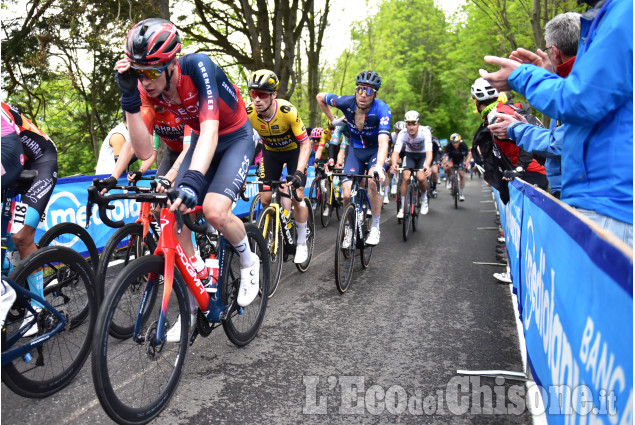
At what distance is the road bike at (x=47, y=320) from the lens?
2.83 meters

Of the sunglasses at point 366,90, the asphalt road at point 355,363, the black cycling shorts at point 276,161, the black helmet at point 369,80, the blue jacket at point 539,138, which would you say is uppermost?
the black helmet at point 369,80

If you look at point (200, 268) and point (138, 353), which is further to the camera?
point (200, 268)

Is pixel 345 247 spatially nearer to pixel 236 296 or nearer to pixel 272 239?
pixel 272 239

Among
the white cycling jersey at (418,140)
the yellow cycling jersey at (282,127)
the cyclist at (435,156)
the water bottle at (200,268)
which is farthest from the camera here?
the cyclist at (435,156)

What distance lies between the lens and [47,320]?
10.3 feet

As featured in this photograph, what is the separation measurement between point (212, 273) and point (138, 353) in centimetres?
78

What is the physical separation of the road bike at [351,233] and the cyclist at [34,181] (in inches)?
114

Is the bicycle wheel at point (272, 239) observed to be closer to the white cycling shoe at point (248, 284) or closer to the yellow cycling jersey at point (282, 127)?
the yellow cycling jersey at point (282, 127)

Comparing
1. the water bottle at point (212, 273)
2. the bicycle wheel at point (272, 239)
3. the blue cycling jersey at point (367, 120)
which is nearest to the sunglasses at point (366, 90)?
the blue cycling jersey at point (367, 120)

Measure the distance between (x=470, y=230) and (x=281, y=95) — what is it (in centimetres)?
850

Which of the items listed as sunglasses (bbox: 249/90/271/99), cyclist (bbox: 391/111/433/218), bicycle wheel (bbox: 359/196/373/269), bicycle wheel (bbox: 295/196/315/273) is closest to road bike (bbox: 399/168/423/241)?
cyclist (bbox: 391/111/433/218)

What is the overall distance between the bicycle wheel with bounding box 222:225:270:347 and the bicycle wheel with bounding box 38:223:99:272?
3.86 ft

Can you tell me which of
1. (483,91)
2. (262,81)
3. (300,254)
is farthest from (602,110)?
(300,254)

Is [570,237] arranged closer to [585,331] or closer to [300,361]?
[585,331]
